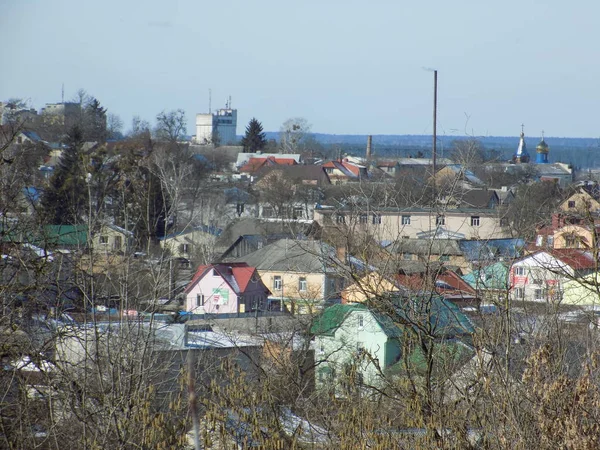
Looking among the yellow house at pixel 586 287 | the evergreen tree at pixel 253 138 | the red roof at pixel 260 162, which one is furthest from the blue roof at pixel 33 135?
the yellow house at pixel 586 287

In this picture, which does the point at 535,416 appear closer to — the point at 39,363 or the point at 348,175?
the point at 39,363

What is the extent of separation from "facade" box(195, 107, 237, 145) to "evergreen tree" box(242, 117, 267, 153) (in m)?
12.8

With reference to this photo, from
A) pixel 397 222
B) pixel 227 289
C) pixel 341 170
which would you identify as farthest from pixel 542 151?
pixel 397 222

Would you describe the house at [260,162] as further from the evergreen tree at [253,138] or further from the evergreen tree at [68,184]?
the evergreen tree at [68,184]

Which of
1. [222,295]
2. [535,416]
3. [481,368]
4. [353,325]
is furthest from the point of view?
[222,295]

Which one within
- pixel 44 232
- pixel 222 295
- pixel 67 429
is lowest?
Answer: pixel 222 295

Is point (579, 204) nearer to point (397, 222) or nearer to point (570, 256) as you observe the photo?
point (570, 256)

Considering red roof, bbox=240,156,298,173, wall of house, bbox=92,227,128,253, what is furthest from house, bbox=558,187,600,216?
red roof, bbox=240,156,298,173

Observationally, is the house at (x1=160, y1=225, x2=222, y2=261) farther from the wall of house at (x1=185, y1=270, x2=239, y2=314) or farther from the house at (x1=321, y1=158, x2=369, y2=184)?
the house at (x1=321, y1=158, x2=369, y2=184)

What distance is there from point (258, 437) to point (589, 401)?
1.30 m

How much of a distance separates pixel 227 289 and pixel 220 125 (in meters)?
55.0

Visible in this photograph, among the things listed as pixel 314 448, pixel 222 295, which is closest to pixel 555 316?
pixel 314 448

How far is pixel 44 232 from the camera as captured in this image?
487cm

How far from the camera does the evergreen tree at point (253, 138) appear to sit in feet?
167
